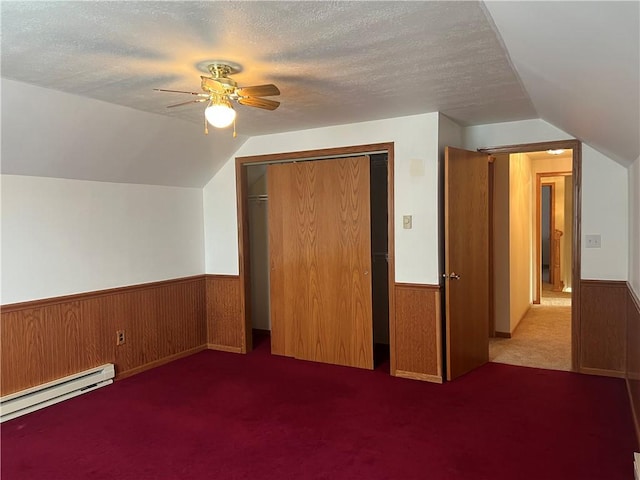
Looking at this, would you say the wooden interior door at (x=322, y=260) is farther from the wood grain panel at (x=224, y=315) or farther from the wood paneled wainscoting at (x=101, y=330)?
the wood paneled wainscoting at (x=101, y=330)

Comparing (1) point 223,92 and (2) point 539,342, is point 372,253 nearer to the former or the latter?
(2) point 539,342

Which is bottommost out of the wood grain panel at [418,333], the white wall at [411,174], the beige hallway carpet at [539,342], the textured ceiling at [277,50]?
the beige hallway carpet at [539,342]

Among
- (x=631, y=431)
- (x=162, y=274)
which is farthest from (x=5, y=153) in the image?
(x=631, y=431)

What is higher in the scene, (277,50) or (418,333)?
(277,50)

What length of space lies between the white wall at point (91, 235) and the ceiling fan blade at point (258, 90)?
6.41 feet

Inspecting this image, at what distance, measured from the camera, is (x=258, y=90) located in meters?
2.55

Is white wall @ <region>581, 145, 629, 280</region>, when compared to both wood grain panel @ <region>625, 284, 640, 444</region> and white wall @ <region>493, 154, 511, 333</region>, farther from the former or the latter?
white wall @ <region>493, 154, 511, 333</region>

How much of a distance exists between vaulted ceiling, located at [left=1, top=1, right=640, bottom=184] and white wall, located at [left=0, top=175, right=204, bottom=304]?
35cm

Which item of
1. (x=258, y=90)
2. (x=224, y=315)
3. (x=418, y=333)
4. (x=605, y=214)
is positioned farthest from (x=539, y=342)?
(x=258, y=90)

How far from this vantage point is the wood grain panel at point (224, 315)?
485 cm

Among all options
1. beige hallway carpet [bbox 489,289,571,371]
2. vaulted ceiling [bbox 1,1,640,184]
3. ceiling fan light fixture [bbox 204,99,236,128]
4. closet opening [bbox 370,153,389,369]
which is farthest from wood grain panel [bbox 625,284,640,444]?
ceiling fan light fixture [bbox 204,99,236,128]

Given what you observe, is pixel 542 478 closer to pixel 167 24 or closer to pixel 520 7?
pixel 520 7

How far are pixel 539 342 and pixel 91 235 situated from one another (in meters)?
4.53

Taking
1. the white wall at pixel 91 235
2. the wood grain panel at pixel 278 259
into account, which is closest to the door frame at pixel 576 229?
the wood grain panel at pixel 278 259
